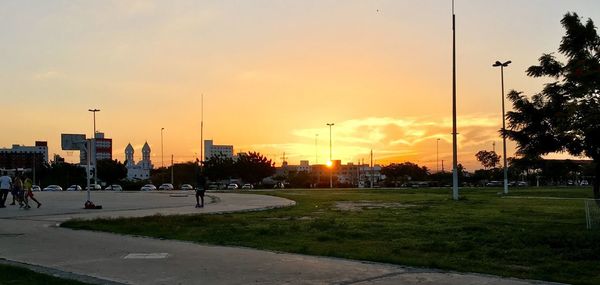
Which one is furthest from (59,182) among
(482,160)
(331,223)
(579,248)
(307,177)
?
(579,248)

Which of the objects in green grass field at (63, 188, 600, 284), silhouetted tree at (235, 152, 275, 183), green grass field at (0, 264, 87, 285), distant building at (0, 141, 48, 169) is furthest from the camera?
silhouetted tree at (235, 152, 275, 183)

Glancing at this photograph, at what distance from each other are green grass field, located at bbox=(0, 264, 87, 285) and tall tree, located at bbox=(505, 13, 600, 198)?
896cm

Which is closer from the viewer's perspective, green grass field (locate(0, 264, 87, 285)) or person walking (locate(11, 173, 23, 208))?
green grass field (locate(0, 264, 87, 285))

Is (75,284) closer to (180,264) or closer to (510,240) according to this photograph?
(180,264)

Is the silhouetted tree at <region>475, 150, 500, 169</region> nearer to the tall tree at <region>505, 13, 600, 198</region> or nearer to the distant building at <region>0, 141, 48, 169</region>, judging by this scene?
the distant building at <region>0, 141, 48, 169</region>

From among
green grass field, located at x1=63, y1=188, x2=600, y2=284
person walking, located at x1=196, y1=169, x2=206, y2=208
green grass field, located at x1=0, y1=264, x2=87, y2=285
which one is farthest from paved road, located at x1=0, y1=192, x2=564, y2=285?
person walking, located at x1=196, y1=169, x2=206, y2=208

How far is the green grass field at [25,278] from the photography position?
8.30 m

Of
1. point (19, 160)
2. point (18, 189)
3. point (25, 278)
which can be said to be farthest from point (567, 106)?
point (19, 160)

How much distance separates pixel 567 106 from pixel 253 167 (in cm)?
11498

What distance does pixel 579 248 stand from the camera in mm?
11773

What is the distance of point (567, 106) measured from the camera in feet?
36.7

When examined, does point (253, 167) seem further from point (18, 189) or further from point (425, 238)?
point (425, 238)

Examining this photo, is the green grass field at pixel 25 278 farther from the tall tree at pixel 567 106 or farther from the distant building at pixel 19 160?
the distant building at pixel 19 160

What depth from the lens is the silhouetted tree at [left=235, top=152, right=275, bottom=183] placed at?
124938 millimetres
